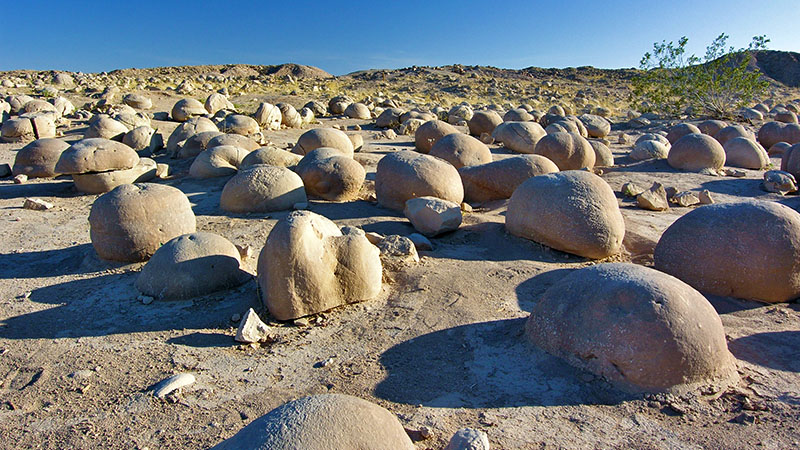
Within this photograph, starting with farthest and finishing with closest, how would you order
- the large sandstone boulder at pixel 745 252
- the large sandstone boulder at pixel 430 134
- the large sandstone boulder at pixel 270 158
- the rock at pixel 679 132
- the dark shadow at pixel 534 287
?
the rock at pixel 679 132, the large sandstone boulder at pixel 430 134, the large sandstone boulder at pixel 270 158, the dark shadow at pixel 534 287, the large sandstone boulder at pixel 745 252

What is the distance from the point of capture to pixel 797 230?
394 centimetres

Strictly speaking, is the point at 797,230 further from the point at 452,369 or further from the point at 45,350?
the point at 45,350

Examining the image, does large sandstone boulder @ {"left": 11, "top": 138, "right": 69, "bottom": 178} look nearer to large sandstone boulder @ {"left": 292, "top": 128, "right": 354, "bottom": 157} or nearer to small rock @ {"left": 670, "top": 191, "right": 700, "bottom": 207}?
large sandstone boulder @ {"left": 292, "top": 128, "right": 354, "bottom": 157}

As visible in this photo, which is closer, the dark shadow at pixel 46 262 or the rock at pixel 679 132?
the dark shadow at pixel 46 262

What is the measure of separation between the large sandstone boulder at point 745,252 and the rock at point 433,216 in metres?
2.07

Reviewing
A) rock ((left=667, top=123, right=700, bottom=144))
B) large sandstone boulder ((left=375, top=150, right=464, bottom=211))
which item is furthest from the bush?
large sandstone boulder ((left=375, top=150, right=464, bottom=211))

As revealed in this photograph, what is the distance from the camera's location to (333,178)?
6.56 metres

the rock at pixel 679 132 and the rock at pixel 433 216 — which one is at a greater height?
the rock at pixel 679 132

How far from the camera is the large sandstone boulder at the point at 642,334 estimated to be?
2793 mm

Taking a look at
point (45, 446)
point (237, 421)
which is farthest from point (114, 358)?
point (237, 421)

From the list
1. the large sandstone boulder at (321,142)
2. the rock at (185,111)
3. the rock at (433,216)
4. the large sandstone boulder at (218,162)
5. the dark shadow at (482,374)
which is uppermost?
the rock at (185,111)

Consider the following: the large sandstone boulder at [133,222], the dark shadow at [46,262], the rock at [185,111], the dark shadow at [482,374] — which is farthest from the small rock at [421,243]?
the rock at [185,111]

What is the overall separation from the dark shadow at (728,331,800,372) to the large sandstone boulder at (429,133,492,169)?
4.46m

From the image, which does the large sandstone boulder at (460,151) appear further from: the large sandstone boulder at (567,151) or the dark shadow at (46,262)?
the dark shadow at (46,262)
